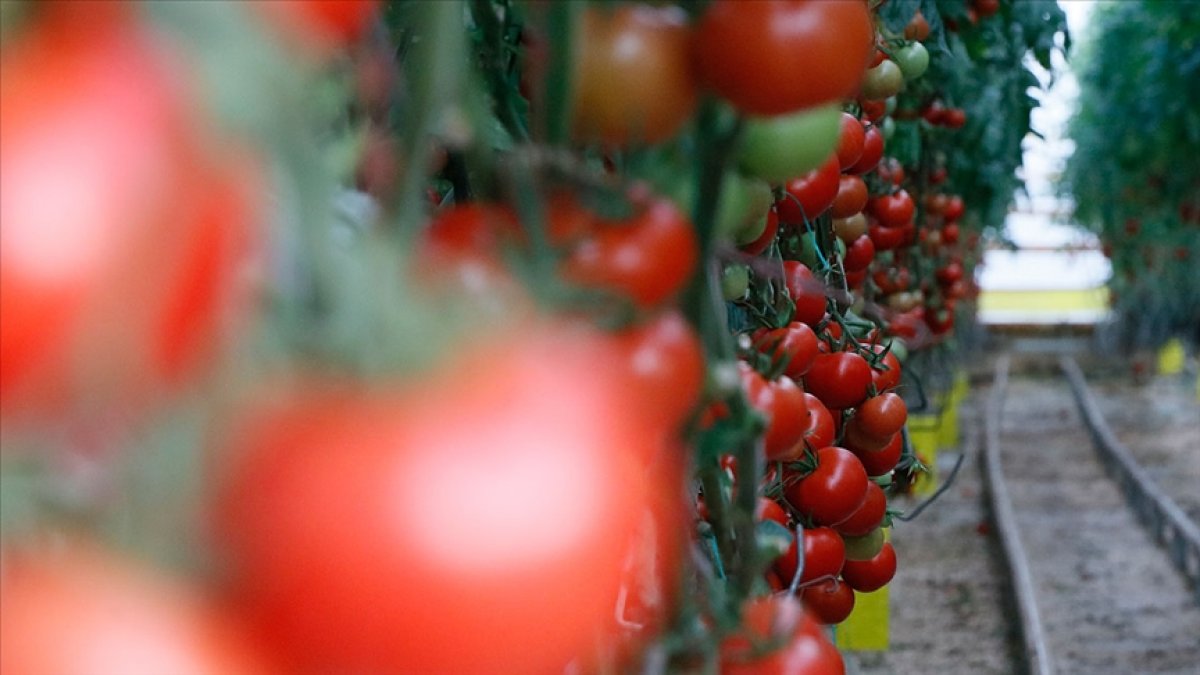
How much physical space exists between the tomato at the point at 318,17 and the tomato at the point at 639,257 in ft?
0.31

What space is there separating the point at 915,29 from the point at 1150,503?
12.1 feet

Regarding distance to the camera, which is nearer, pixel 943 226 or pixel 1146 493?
pixel 943 226

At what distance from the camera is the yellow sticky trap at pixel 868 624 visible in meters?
2.58

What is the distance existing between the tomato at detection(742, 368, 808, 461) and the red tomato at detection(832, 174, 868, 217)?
1.67ft

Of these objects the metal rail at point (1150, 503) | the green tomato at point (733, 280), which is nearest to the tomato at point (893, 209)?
the green tomato at point (733, 280)

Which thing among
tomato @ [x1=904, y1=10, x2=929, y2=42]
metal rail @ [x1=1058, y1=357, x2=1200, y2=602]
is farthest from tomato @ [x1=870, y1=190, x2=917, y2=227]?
metal rail @ [x1=1058, y1=357, x2=1200, y2=602]

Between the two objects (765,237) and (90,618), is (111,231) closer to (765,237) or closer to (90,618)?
(90,618)

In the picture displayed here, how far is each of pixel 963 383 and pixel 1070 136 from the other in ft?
7.33

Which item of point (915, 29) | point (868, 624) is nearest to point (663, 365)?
point (915, 29)

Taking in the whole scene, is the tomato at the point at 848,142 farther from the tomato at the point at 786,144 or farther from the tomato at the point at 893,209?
the tomato at the point at 893,209

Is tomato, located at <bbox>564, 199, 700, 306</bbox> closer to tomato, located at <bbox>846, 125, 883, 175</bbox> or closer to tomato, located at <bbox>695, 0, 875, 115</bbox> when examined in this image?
tomato, located at <bbox>695, 0, 875, 115</bbox>

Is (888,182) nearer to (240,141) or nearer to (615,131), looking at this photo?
(615,131)

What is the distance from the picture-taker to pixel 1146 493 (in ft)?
15.6

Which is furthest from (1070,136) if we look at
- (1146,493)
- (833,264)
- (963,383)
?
(833,264)
